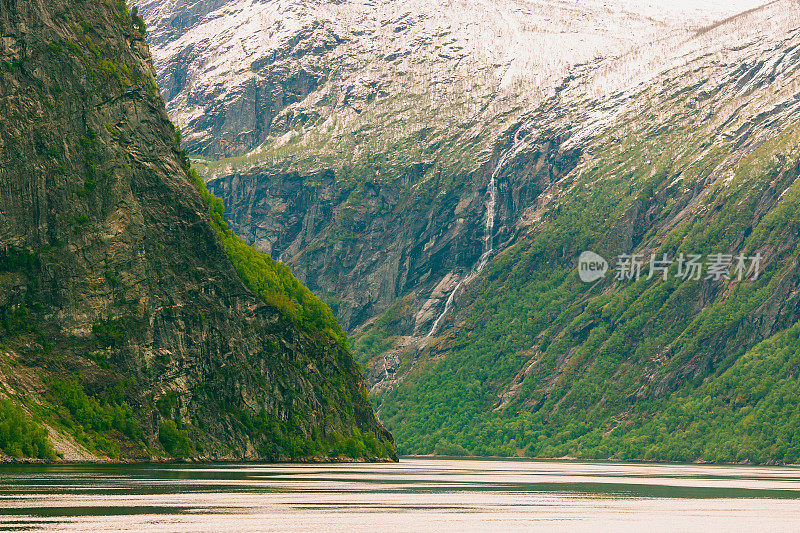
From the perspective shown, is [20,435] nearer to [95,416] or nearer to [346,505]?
[95,416]

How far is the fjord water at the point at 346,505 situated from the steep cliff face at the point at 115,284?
27.8m

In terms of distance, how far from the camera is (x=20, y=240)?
152125 mm

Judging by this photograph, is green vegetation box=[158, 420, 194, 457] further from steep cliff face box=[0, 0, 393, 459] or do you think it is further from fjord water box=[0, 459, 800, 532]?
fjord water box=[0, 459, 800, 532]

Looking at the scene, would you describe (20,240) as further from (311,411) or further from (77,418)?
(311,411)

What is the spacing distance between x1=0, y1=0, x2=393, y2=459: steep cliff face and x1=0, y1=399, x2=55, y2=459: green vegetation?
4.18m

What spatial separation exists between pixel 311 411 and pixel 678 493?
82.9 meters

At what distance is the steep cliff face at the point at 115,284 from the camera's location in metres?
148

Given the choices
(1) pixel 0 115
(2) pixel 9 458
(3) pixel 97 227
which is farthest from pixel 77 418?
(1) pixel 0 115

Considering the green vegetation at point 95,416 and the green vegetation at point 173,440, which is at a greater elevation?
the green vegetation at point 95,416

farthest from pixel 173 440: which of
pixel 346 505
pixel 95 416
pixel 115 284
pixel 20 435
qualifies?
pixel 346 505

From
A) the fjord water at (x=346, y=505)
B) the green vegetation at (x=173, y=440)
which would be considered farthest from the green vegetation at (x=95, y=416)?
the fjord water at (x=346, y=505)

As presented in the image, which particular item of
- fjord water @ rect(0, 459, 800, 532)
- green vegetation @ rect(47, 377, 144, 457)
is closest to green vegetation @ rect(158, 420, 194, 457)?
green vegetation @ rect(47, 377, 144, 457)

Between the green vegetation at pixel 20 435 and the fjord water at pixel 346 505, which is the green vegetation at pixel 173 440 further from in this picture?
the fjord water at pixel 346 505

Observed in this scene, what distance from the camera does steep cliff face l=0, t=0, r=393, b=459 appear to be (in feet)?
485
